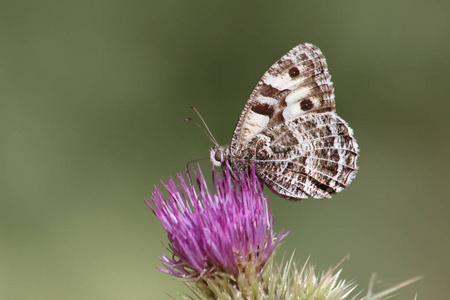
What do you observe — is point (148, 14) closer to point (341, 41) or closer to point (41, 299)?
point (341, 41)

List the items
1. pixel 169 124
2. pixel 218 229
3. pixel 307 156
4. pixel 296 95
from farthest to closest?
pixel 169 124 → pixel 296 95 → pixel 307 156 → pixel 218 229

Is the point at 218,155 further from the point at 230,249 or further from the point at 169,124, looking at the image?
the point at 169,124

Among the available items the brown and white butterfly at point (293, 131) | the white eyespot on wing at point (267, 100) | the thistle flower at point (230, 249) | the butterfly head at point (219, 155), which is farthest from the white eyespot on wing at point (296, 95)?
the thistle flower at point (230, 249)

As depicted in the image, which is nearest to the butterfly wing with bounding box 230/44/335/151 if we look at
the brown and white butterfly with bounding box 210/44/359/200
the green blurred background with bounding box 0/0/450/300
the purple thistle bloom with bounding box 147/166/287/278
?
the brown and white butterfly with bounding box 210/44/359/200

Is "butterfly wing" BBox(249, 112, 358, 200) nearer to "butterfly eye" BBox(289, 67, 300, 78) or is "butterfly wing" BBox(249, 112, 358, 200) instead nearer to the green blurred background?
"butterfly eye" BBox(289, 67, 300, 78)

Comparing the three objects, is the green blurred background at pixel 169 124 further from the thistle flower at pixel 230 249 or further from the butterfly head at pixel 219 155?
the thistle flower at pixel 230 249

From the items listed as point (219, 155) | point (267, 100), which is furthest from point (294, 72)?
point (219, 155)
